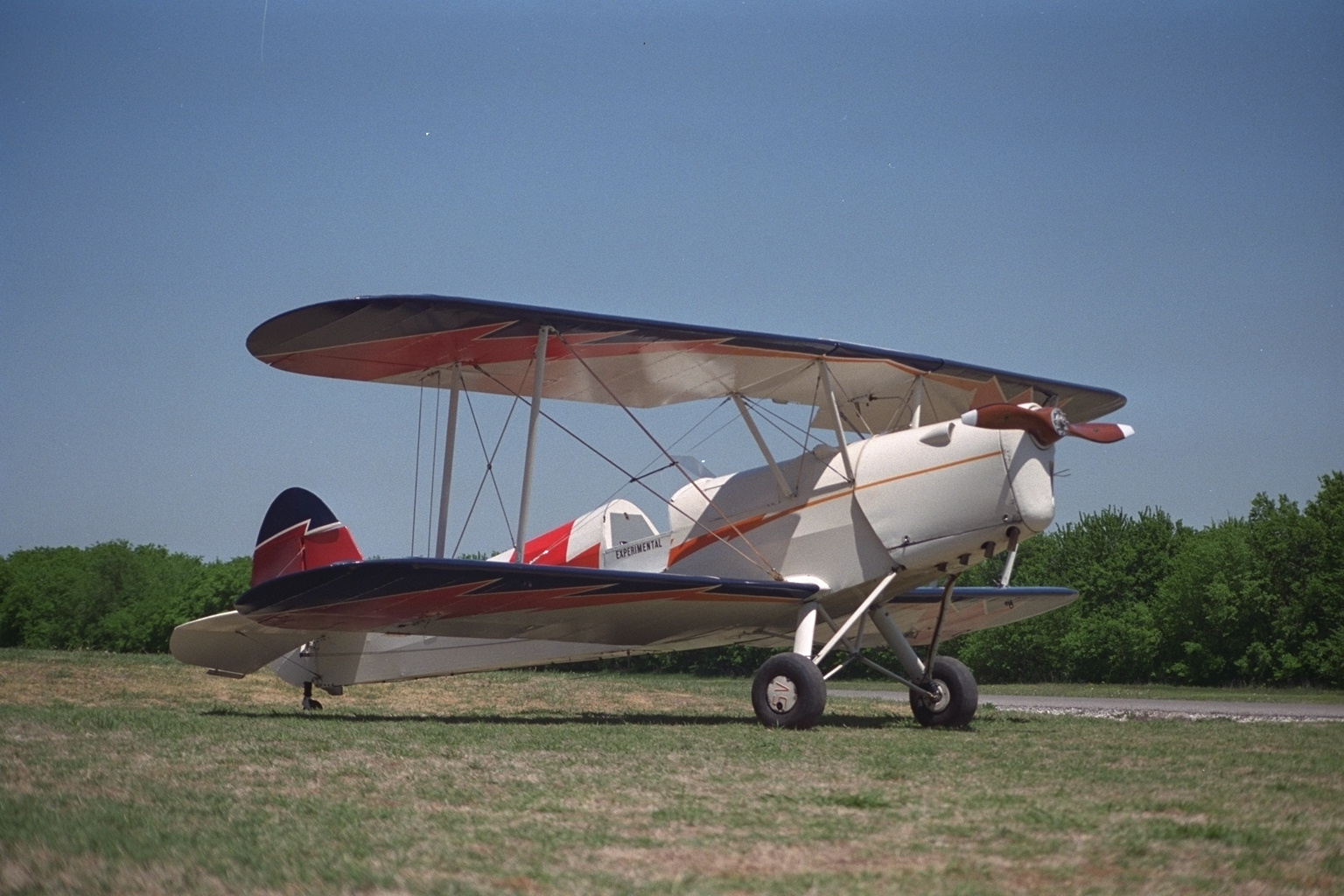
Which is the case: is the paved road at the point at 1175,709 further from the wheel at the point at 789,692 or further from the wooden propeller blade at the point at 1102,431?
the wheel at the point at 789,692

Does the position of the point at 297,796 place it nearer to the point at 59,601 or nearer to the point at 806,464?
the point at 806,464

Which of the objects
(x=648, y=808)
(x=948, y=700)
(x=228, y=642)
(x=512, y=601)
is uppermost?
(x=512, y=601)

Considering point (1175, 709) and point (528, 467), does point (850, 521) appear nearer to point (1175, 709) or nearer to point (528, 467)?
point (528, 467)

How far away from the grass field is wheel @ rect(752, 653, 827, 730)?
271 mm

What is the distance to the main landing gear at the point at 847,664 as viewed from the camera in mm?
11320

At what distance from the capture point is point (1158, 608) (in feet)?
131

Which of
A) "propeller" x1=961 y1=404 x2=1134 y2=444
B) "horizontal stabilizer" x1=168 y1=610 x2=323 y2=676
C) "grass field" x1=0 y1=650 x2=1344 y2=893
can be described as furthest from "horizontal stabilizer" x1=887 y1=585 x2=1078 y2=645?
"horizontal stabilizer" x1=168 y1=610 x2=323 y2=676

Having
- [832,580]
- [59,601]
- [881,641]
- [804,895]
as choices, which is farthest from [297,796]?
[59,601]

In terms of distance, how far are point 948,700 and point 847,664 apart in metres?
1.18

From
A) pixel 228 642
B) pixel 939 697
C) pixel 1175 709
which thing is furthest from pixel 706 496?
pixel 1175 709

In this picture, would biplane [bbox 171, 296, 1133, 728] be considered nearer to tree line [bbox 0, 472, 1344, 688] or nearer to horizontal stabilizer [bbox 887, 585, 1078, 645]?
horizontal stabilizer [bbox 887, 585, 1078, 645]

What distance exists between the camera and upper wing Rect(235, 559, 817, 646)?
1092cm

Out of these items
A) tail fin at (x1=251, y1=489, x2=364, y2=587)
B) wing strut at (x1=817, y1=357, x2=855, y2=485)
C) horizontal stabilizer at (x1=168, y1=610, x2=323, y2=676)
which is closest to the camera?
wing strut at (x1=817, y1=357, x2=855, y2=485)

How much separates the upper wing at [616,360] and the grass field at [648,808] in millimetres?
3583
